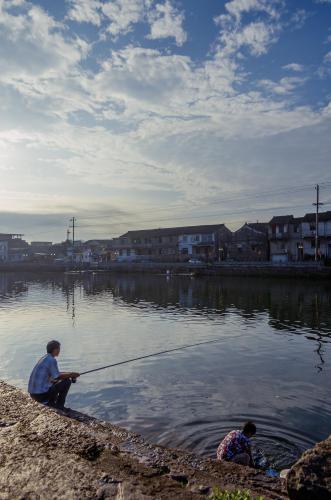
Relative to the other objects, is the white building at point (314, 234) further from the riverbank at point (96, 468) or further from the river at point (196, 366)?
the riverbank at point (96, 468)

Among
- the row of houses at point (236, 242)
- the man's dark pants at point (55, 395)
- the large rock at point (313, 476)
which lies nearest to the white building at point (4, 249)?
the row of houses at point (236, 242)

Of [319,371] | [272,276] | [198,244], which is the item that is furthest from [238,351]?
[198,244]

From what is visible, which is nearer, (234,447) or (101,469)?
(101,469)

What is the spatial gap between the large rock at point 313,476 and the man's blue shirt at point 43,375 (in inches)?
231

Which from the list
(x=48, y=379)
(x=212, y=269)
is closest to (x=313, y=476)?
(x=48, y=379)

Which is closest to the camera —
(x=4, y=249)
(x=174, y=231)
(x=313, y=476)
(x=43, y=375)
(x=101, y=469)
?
(x=313, y=476)

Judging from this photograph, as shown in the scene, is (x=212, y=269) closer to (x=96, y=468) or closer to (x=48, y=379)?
(x=48, y=379)

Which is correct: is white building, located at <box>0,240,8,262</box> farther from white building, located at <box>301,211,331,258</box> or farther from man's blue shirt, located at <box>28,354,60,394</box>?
man's blue shirt, located at <box>28,354,60,394</box>

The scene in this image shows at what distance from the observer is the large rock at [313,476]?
3992 mm

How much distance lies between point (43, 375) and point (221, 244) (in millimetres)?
71691

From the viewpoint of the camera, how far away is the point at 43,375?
870cm

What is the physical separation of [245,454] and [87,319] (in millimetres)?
19372

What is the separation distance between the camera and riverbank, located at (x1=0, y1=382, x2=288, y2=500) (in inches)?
193

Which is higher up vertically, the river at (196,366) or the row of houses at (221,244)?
the row of houses at (221,244)
